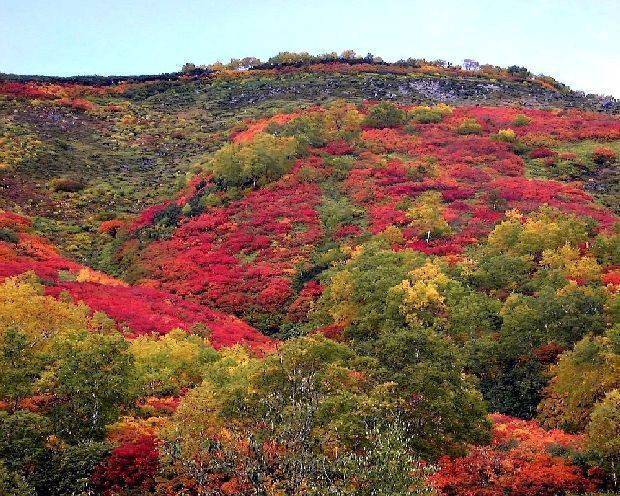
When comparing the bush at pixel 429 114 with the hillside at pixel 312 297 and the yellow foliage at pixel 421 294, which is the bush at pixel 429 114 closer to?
the hillside at pixel 312 297

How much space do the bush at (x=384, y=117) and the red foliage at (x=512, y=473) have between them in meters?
78.9

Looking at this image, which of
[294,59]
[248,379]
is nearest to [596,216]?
[248,379]

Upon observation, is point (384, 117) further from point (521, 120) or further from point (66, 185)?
point (66, 185)

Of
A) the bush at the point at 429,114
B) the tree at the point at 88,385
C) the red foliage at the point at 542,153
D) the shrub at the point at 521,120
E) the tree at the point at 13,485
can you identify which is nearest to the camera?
the tree at the point at 13,485

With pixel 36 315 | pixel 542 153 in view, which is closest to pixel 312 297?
pixel 36 315

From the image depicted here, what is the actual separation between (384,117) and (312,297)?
177 feet

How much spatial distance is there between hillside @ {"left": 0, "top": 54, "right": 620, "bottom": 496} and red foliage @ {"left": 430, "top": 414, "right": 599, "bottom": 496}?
0.36ft

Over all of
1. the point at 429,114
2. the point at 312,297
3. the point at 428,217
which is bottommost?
the point at 312,297

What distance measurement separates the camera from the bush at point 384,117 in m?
108

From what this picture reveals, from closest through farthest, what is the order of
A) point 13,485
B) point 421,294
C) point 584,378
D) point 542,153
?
point 13,485
point 584,378
point 421,294
point 542,153

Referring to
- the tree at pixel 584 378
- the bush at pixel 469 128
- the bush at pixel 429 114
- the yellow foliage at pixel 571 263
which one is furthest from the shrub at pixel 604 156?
the tree at pixel 584 378

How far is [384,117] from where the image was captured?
108 m

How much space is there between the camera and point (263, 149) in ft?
291

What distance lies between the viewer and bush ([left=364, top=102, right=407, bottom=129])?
108m
